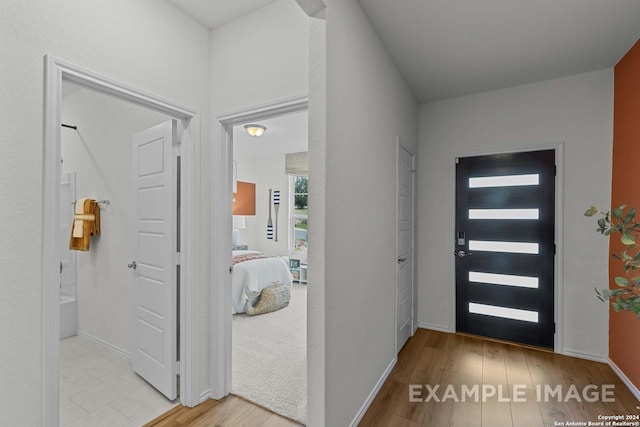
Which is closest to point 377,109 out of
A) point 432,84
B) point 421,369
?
point 432,84

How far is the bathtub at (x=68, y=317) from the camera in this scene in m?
3.33

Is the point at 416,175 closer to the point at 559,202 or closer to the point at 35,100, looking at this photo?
the point at 559,202

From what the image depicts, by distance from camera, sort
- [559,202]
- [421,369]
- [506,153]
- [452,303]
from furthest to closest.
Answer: [452,303]
[506,153]
[559,202]
[421,369]

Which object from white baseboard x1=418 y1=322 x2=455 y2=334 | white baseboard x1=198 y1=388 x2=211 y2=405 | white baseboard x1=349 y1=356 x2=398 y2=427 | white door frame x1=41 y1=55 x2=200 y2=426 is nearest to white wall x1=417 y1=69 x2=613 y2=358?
white baseboard x1=418 y1=322 x2=455 y2=334

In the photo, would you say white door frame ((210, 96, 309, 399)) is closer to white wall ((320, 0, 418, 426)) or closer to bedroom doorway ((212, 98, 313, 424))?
bedroom doorway ((212, 98, 313, 424))

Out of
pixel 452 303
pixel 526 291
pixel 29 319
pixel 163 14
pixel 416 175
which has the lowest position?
pixel 452 303

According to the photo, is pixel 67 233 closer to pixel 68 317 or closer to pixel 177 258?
pixel 68 317

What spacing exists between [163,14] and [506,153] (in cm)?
334

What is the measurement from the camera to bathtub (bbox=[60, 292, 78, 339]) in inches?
131

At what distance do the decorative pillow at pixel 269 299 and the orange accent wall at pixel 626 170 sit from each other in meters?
3.62

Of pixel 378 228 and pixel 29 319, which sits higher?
pixel 378 228

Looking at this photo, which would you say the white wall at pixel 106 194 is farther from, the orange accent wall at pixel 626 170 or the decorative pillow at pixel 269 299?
the orange accent wall at pixel 626 170

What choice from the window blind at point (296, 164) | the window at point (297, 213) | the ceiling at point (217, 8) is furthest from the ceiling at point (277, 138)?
the ceiling at point (217, 8)

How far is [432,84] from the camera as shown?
3168 millimetres
